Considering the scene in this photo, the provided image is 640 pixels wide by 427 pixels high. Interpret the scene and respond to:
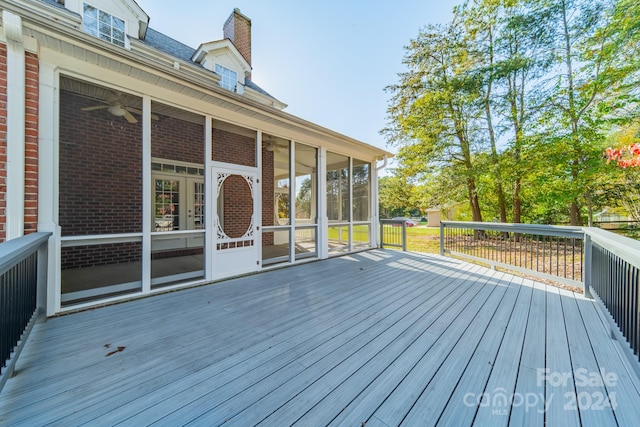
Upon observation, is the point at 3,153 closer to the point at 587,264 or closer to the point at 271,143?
the point at 271,143

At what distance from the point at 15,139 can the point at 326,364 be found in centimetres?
351

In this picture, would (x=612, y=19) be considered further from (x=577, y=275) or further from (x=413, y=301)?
(x=413, y=301)

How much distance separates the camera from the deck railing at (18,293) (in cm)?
143

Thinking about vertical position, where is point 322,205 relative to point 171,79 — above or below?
below

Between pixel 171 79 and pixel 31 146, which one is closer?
→ pixel 31 146

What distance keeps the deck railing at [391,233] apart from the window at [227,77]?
6005 millimetres

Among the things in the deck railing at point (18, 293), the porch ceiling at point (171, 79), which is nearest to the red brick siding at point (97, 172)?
the porch ceiling at point (171, 79)

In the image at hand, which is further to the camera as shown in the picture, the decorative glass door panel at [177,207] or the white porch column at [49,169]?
the decorative glass door panel at [177,207]

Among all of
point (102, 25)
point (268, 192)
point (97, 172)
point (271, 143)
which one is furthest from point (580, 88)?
point (97, 172)

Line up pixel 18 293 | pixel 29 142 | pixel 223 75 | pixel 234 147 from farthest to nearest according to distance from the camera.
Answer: pixel 223 75 → pixel 234 147 → pixel 29 142 → pixel 18 293

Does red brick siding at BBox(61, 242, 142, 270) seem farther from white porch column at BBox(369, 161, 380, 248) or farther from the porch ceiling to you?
white porch column at BBox(369, 161, 380, 248)

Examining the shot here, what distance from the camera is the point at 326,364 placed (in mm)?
1796

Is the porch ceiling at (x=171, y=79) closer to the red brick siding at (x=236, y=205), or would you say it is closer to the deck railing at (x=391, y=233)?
the red brick siding at (x=236, y=205)

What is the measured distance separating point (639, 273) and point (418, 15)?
976cm
